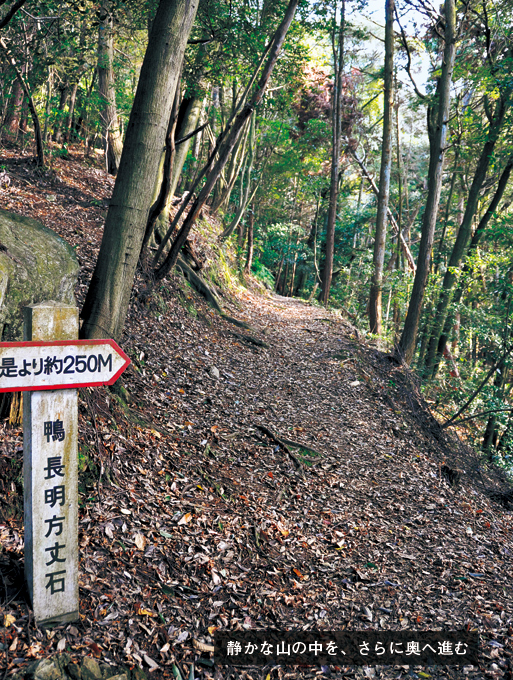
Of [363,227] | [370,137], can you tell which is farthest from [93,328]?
[363,227]

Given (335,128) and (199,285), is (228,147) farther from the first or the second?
(335,128)

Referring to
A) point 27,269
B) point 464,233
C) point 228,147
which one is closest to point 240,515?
point 27,269

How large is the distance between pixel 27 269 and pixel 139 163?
1.49 metres

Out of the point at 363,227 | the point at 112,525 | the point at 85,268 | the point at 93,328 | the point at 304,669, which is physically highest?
the point at 363,227

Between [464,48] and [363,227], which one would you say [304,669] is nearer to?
[464,48]

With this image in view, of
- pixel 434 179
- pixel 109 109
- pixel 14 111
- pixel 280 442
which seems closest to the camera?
pixel 280 442

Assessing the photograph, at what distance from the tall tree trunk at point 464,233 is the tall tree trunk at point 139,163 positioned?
382 inches

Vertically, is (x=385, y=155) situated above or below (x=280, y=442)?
above

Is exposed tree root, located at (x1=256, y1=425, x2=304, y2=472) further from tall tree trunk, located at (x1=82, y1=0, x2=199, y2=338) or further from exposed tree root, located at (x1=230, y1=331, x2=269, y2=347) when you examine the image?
exposed tree root, located at (x1=230, y1=331, x2=269, y2=347)

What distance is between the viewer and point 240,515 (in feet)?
14.3

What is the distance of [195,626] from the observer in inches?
122

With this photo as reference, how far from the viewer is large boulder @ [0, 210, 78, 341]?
11.9 ft

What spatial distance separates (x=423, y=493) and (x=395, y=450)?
1.05 m

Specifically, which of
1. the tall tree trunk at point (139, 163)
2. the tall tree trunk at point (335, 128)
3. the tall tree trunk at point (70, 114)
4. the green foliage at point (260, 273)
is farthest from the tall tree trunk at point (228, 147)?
the green foliage at point (260, 273)
